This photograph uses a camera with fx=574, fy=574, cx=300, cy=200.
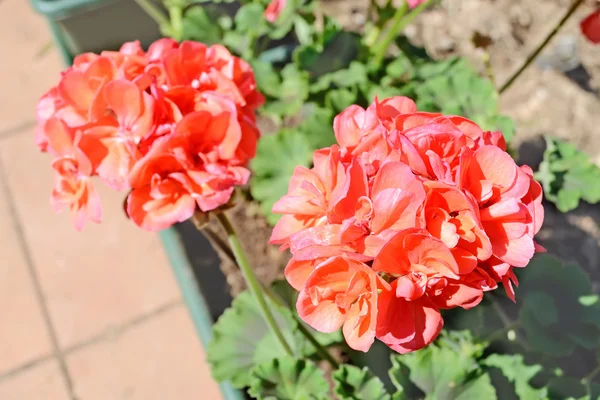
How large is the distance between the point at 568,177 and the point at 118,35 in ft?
3.76

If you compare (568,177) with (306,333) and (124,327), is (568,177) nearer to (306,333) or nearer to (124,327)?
(306,333)

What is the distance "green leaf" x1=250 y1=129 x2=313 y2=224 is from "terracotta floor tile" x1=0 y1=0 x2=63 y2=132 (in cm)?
95

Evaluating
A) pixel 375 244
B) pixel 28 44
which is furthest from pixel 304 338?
pixel 28 44

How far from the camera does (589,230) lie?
4.65 ft

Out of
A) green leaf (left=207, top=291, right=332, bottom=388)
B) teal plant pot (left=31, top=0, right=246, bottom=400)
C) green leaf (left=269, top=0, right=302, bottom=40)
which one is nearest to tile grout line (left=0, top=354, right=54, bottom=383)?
teal plant pot (left=31, top=0, right=246, bottom=400)

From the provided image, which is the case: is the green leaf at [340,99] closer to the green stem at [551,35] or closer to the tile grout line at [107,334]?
the green stem at [551,35]

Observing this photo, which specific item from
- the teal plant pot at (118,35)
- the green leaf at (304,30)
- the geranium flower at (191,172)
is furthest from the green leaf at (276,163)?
the geranium flower at (191,172)

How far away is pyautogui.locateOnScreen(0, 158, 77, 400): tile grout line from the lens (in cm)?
137

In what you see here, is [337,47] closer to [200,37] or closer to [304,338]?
[200,37]

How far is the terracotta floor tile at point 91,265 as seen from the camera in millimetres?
1432

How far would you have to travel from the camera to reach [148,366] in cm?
138

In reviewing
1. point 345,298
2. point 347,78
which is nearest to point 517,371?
point 345,298

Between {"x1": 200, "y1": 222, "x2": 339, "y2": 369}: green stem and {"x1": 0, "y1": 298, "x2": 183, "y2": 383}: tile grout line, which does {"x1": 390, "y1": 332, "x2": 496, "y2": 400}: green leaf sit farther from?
{"x1": 0, "y1": 298, "x2": 183, "y2": 383}: tile grout line

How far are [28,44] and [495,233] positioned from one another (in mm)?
1755
